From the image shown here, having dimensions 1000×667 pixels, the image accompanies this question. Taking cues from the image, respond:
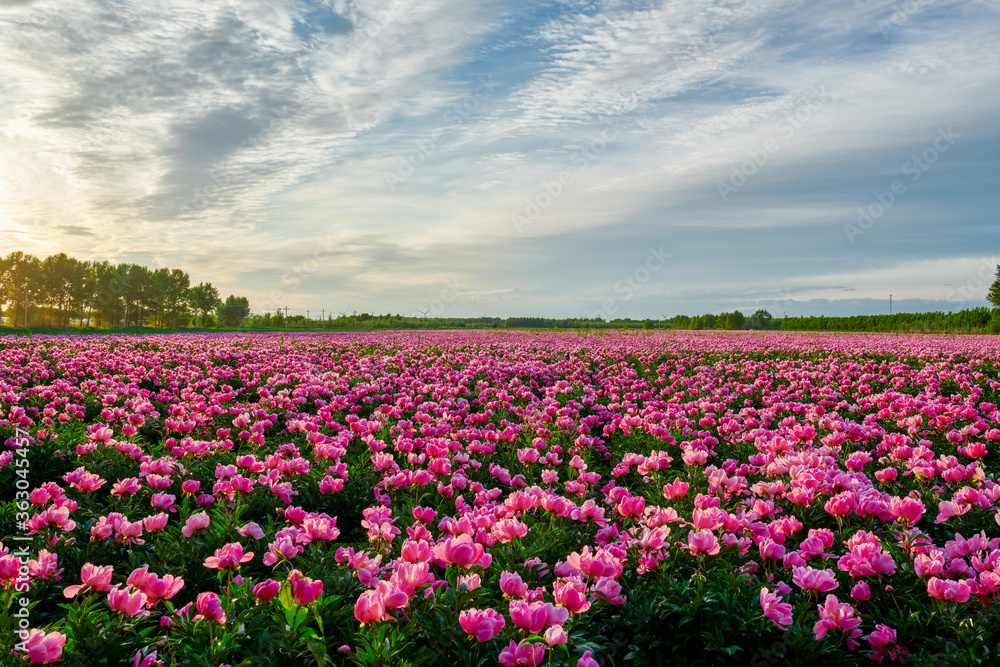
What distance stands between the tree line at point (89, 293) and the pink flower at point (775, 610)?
9266 centimetres

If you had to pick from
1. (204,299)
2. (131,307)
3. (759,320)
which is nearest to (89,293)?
(131,307)

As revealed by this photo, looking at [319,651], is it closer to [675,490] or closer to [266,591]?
[266,591]

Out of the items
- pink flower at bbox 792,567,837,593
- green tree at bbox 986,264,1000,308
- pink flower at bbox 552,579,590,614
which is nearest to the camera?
pink flower at bbox 552,579,590,614

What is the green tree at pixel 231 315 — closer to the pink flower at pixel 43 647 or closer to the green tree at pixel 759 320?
the green tree at pixel 759 320

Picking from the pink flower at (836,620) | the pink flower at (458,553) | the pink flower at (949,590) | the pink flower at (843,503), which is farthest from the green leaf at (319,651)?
the pink flower at (843,503)

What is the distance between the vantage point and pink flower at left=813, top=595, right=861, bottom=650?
2.39 meters

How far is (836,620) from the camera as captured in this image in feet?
7.90

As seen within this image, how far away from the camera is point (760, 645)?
2488 mm

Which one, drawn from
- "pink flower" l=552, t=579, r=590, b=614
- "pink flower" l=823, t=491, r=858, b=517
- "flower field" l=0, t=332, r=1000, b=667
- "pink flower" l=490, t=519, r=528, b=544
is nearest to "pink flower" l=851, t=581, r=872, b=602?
"flower field" l=0, t=332, r=1000, b=667

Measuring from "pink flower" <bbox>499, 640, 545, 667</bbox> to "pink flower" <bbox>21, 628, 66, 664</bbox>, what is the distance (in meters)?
1.67

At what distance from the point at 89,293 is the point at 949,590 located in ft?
386

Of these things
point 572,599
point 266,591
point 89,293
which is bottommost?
point 266,591

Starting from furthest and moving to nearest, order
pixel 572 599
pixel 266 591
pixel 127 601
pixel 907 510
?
pixel 907 510 < pixel 266 591 < pixel 127 601 < pixel 572 599

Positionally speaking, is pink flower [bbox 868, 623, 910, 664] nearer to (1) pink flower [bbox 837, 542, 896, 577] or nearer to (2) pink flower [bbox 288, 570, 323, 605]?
(1) pink flower [bbox 837, 542, 896, 577]
